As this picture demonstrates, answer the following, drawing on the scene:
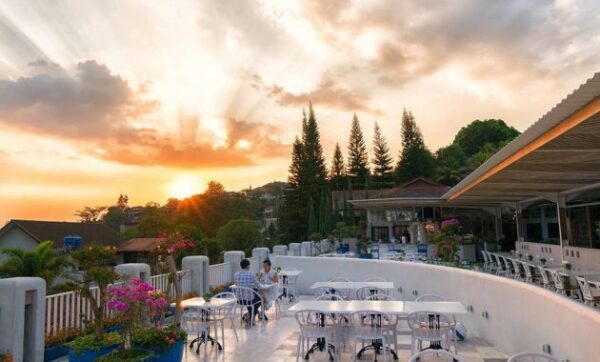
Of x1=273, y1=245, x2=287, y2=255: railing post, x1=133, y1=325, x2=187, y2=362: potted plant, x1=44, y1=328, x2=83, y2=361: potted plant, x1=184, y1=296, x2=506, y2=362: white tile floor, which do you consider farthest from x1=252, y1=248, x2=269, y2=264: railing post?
x1=133, y1=325, x2=187, y2=362: potted plant

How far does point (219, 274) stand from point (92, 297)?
18.6 feet

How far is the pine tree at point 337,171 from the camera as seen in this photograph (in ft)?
149

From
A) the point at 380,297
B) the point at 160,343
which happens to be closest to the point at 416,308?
the point at 380,297

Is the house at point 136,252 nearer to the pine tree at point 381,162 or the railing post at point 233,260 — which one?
the railing post at point 233,260

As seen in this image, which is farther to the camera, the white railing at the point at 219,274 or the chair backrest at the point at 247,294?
the white railing at the point at 219,274

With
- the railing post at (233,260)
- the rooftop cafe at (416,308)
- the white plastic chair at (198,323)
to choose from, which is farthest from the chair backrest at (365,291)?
the railing post at (233,260)

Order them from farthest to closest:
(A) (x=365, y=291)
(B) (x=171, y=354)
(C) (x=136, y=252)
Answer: (C) (x=136, y=252), (A) (x=365, y=291), (B) (x=171, y=354)

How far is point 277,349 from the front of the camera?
6.34m

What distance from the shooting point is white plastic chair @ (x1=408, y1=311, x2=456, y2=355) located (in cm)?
517

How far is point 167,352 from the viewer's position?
483cm

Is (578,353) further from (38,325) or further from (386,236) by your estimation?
(386,236)

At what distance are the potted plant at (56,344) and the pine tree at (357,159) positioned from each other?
3979 centimetres

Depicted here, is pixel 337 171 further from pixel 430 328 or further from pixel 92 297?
pixel 92 297

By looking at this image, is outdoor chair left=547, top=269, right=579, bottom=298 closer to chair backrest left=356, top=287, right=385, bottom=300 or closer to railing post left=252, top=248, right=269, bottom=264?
chair backrest left=356, top=287, right=385, bottom=300
